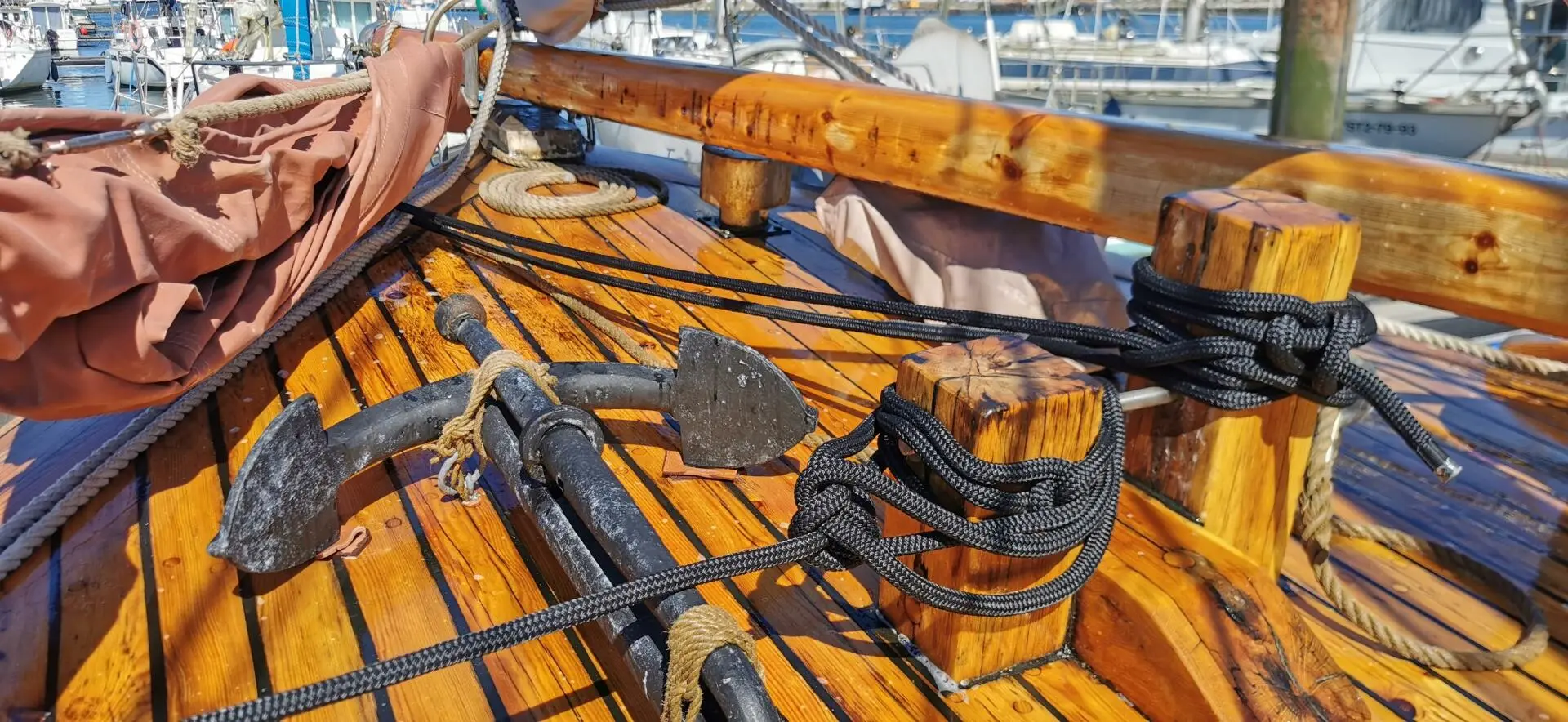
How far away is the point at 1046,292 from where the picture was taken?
7.86 feet

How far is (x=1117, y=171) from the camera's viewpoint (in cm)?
196

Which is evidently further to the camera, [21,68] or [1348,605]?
[21,68]

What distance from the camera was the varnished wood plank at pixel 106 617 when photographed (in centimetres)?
122

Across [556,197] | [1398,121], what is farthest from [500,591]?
[1398,121]

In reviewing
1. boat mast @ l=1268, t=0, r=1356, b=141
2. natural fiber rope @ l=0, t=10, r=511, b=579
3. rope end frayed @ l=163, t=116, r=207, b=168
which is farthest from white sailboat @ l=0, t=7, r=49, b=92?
boat mast @ l=1268, t=0, r=1356, b=141

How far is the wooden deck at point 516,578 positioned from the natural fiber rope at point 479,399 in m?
0.13

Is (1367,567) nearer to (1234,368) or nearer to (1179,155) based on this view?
(1234,368)

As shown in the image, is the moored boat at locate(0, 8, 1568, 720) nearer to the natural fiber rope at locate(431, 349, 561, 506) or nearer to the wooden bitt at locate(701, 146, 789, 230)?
the natural fiber rope at locate(431, 349, 561, 506)

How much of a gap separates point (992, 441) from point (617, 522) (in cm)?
47

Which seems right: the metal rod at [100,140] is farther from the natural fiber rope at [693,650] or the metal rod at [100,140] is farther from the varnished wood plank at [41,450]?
the natural fiber rope at [693,650]

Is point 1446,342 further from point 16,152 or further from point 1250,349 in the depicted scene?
point 16,152

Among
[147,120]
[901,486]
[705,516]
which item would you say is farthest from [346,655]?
[147,120]

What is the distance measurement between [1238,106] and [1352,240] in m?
12.3

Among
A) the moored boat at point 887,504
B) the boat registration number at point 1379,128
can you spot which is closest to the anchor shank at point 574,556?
the moored boat at point 887,504
